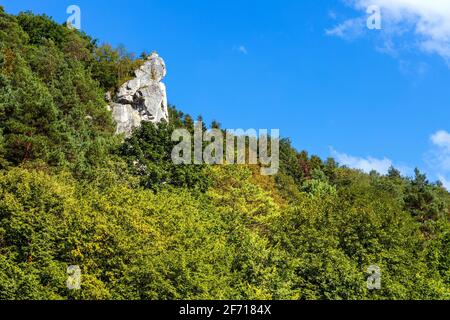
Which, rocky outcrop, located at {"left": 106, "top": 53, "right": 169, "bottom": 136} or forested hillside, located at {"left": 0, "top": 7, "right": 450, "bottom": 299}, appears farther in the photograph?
rocky outcrop, located at {"left": 106, "top": 53, "right": 169, "bottom": 136}

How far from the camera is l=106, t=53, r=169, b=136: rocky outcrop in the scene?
319ft

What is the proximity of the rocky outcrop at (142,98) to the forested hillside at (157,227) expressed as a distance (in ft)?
28.5

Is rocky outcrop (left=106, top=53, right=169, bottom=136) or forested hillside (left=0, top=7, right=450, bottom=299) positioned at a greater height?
rocky outcrop (left=106, top=53, right=169, bottom=136)

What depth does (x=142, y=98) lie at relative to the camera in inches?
3949

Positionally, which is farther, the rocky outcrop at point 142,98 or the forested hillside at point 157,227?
the rocky outcrop at point 142,98

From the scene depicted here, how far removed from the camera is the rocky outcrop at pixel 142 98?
97188mm

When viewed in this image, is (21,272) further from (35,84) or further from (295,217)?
(35,84)

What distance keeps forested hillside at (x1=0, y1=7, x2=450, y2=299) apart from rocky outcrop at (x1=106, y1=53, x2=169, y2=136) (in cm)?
868

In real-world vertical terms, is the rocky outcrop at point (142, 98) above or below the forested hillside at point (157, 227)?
above
